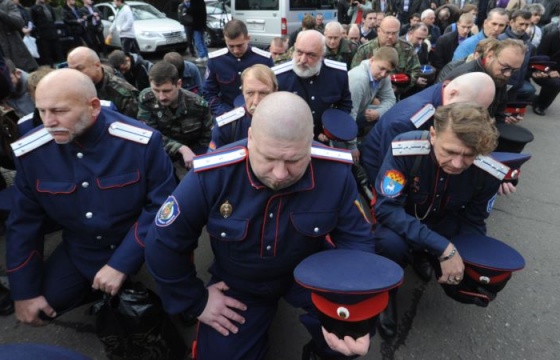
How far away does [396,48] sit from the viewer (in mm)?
5098

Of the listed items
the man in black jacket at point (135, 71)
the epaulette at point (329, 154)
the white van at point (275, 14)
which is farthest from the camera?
the white van at point (275, 14)

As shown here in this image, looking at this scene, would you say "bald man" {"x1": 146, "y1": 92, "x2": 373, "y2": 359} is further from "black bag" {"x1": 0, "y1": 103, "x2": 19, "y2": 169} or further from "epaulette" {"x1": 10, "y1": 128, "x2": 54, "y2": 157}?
"black bag" {"x1": 0, "y1": 103, "x2": 19, "y2": 169}

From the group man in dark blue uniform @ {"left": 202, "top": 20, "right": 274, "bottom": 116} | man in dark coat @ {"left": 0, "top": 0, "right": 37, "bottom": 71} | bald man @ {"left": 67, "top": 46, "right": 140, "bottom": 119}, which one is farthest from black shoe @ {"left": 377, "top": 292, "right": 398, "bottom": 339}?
man in dark coat @ {"left": 0, "top": 0, "right": 37, "bottom": 71}

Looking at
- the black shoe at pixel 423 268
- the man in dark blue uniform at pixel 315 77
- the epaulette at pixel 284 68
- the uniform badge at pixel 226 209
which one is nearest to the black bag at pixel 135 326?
the uniform badge at pixel 226 209

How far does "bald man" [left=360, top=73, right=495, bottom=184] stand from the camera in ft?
8.25

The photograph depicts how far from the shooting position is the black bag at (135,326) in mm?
1832

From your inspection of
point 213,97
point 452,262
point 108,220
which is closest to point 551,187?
point 452,262

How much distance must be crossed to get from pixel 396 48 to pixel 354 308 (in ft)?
15.0

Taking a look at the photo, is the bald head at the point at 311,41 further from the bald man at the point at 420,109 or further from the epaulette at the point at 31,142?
the epaulette at the point at 31,142

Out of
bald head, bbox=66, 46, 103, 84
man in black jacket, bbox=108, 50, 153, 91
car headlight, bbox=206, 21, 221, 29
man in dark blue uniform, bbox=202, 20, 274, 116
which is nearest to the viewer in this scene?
bald head, bbox=66, 46, 103, 84

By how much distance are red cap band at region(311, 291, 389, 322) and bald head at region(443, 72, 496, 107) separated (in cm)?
170

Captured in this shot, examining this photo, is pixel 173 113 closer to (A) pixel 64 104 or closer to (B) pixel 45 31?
(A) pixel 64 104

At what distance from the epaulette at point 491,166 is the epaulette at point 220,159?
1.35 m

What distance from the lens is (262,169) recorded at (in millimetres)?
1487
